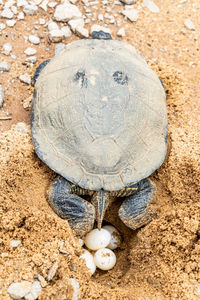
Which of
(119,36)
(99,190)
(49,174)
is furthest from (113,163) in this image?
(119,36)

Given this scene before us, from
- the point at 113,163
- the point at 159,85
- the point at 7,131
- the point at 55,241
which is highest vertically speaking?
the point at 159,85

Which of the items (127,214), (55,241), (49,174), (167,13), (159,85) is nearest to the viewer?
(55,241)

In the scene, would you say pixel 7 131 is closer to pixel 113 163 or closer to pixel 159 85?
pixel 113 163

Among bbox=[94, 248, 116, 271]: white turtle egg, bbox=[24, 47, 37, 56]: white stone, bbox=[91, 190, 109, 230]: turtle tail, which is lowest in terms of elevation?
bbox=[94, 248, 116, 271]: white turtle egg

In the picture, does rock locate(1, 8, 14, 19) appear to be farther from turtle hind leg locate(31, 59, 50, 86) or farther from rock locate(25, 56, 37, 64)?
turtle hind leg locate(31, 59, 50, 86)

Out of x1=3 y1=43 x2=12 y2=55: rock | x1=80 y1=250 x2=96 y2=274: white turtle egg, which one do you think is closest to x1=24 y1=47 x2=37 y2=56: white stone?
x1=3 y1=43 x2=12 y2=55: rock

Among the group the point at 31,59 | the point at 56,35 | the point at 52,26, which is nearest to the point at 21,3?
the point at 52,26
